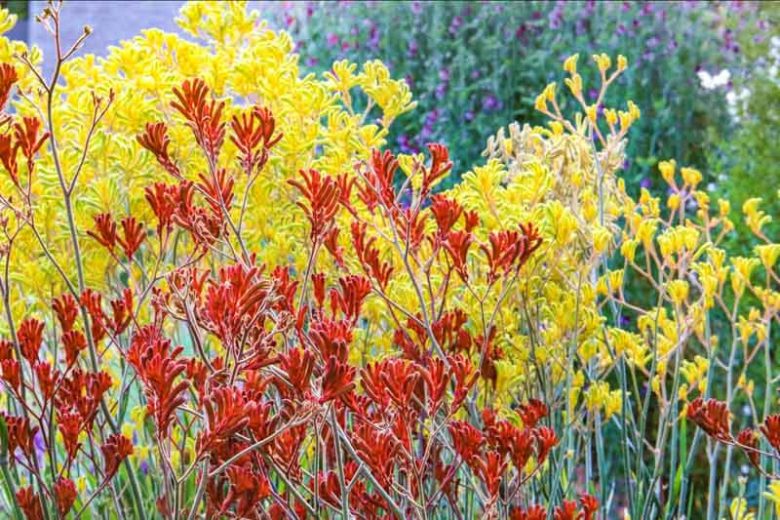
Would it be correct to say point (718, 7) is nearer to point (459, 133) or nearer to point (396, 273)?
point (459, 133)

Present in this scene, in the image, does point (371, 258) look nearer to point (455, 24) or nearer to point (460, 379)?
point (460, 379)

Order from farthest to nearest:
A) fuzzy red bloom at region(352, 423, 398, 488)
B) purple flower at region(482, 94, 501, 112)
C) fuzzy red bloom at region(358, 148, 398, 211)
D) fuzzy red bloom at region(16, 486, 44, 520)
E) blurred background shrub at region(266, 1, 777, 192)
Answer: purple flower at region(482, 94, 501, 112) < blurred background shrub at region(266, 1, 777, 192) < fuzzy red bloom at region(358, 148, 398, 211) < fuzzy red bloom at region(16, 486, 44, 520) < fuzzy red bloom at region(352, 423, 398, 488)

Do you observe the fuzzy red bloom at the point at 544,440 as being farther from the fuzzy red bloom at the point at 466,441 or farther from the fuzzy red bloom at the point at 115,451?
the fuzzy red bloom at the point at 115,451

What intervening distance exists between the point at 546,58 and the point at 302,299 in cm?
487

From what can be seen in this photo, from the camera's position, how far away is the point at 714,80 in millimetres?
5660

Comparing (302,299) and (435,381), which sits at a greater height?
(302,299)

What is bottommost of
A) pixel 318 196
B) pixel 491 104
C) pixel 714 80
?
pixel 318 196

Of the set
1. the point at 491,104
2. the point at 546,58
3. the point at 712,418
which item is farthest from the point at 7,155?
the point at 546,58

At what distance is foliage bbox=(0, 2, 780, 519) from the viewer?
1.44 meters

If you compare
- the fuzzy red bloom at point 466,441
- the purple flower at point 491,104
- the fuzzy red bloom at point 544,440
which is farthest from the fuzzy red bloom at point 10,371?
the purple flower at point 491,104

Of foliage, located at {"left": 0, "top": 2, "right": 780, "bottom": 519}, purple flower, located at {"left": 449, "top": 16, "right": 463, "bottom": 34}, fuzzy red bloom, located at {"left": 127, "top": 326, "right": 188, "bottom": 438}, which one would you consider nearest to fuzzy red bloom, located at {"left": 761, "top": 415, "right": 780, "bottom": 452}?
foliage, located at {"left": 0, "top": 2, "right": 780, "bottom": 519}

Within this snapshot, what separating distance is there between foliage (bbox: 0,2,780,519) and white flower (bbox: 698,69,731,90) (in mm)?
3153

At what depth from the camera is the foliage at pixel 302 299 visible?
1439 mm

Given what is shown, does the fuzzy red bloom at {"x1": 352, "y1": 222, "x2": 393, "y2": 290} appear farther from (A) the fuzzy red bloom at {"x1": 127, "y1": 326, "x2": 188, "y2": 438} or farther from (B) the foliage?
(A) the fuzzy red bloom at {"x1": 127, "y1": 326, "x2": 188, "y2": 438}
